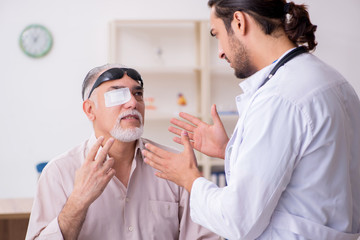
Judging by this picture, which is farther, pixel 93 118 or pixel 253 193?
pixel 93 118

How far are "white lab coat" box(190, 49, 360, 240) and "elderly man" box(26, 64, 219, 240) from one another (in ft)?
1.60

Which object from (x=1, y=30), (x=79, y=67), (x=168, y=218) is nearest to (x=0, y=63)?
(x=1, y=30)

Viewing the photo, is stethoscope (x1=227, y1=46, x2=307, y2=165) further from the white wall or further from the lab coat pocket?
the white wall

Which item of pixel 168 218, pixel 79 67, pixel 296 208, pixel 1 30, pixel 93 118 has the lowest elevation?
pixel 168 218

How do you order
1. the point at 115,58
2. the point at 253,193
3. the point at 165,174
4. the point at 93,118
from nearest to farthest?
1. the point at 253,193
2. the point at 165,174
3. the point at 93,118
4. the point at 115,58

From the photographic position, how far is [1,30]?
4.44 meters

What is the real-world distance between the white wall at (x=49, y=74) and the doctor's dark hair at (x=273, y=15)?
326 cm

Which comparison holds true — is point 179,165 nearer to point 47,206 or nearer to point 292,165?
point 292,165

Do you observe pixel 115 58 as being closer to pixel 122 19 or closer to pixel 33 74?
pixel 122 19

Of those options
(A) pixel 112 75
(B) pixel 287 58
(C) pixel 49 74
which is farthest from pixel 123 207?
(C) pixel 49 74

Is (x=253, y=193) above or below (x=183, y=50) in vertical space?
below

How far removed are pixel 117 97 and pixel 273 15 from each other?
0.84m

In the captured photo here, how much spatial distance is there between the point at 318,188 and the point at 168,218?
781mm

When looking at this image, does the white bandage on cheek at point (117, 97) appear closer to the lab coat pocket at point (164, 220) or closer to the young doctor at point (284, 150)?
the lab coat pocket at point (164, 220)
